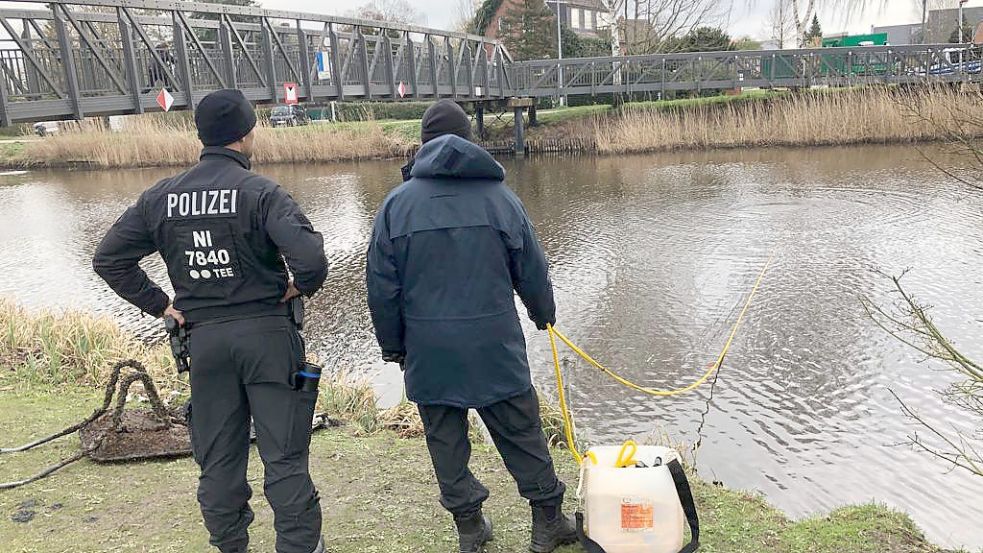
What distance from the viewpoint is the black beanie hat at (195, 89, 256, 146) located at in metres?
3.02

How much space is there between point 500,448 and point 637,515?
24.0 inches

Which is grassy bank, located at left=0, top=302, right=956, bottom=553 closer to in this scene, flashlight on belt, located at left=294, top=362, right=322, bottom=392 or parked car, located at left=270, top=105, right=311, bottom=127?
flashlight on belt, located at left=294, top=362, right=322, bottom=392

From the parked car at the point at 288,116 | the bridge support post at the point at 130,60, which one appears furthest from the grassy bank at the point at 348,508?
the parked car at the point at 288,116

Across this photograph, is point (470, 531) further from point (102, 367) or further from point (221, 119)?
point (102, 367)

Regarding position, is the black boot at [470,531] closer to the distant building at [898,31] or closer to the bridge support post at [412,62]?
the bridge support post at [412,62]

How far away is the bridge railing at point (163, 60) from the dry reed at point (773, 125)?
8.35m

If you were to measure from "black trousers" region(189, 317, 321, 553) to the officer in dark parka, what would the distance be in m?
0.43

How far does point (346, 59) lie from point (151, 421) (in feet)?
42.9

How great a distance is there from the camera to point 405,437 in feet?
17.2

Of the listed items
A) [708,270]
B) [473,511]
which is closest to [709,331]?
[708,270]

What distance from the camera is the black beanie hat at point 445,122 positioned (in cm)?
316

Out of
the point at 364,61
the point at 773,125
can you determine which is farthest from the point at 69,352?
the point at 773,125

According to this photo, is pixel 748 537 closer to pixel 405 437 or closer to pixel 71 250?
pixel 405 437

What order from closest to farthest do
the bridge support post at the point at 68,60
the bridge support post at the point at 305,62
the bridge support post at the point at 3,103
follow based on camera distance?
the bridge support post at the point at 3,103, the bridge support post at the point at 68,60, the bridge support post at the point at 305,62
